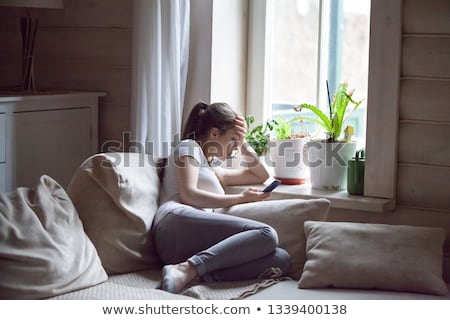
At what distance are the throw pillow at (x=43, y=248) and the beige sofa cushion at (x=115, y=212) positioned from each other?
11 centimetres

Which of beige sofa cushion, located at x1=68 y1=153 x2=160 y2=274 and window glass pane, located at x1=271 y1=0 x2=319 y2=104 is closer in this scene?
beige sofa cushion, located at x1=68 y1=153 x2=160 y2=274

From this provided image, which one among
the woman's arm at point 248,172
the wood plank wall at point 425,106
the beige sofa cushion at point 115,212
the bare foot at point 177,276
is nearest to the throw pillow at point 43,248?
the beige sofa cushion at point 115,212

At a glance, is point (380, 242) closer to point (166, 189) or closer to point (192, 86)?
point (166, 189)

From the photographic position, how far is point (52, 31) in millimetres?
3453

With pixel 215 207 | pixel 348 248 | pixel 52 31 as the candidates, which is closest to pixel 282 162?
pixel 215 207

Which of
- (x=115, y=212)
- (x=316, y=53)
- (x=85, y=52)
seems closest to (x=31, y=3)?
(x=85, y=52)

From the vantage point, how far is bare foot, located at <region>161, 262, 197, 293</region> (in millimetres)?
2439

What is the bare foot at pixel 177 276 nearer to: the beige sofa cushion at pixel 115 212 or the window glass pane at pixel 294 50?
the beige sofa cushion at pixel 115 212

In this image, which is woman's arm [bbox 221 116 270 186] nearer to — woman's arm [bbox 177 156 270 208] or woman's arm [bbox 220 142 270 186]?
woman's arm [bbox 220 142 270 186]

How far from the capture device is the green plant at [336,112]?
2.97 meters

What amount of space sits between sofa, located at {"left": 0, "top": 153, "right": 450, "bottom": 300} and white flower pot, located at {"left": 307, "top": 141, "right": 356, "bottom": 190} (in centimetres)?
26

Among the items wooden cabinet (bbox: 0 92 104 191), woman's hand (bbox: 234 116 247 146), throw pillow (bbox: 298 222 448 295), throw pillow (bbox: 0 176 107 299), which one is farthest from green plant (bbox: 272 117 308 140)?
throw pillow (bbox: 0 176 107 299)
